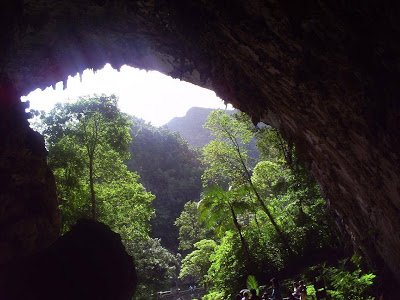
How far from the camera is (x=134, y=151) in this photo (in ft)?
168

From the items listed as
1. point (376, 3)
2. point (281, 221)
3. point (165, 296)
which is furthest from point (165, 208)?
point (376, 3)

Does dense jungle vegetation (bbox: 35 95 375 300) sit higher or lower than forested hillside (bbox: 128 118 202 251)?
lower

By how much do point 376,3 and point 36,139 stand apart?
11.2m

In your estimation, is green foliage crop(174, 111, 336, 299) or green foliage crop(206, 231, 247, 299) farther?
green foliage crop(174, 111, 336, 299)

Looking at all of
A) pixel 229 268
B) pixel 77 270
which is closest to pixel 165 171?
pixel 229 268

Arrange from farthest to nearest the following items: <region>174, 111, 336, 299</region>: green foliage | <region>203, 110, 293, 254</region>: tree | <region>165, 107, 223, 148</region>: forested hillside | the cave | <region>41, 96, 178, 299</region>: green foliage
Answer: <region>165, 107, 223, 148</region>: forested hillside
<region>203, 110, 293, 254</region>: tree
<region>174, 111, 336, 299</region>: green foliage
<region>41, 96, 178, 299</region>: green foliage
the cave

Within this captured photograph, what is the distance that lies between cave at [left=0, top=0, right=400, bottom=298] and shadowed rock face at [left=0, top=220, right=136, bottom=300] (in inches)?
20.5

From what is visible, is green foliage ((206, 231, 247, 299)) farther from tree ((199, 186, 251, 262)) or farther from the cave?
the cave

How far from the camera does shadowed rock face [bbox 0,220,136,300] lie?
1007 centimetres

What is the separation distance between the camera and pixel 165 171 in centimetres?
5112

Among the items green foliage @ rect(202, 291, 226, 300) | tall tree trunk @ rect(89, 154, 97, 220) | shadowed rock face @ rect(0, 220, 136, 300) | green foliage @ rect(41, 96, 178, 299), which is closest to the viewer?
shadowed rock face @ rect(0, 220, 136, 300)

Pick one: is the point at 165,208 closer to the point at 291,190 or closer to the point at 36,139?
the point at 291,190

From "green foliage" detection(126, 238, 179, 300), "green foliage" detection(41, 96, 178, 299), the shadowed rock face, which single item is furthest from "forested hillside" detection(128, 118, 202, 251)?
the shadowed rock face

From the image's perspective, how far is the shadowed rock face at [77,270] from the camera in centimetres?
1007
